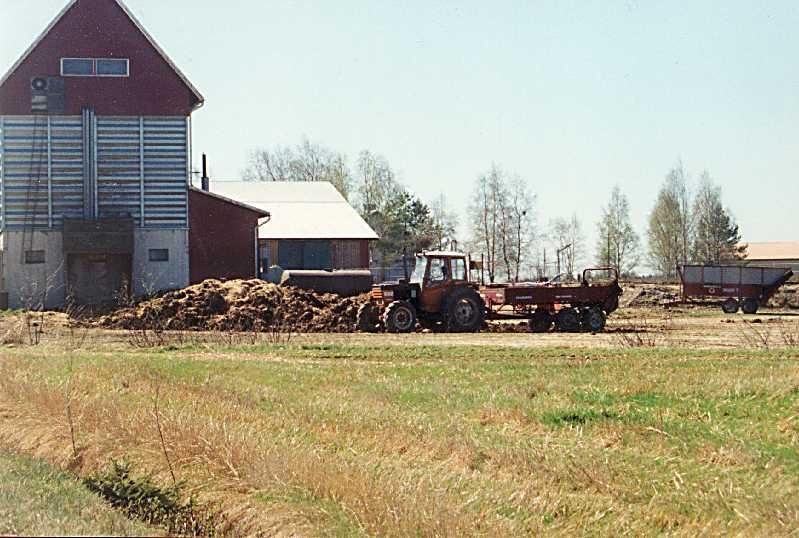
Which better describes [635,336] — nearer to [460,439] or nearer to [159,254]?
[460,439]

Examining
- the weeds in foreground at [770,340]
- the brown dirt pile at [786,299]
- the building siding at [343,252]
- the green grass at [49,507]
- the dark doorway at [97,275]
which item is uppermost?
the building siding at [343,252]

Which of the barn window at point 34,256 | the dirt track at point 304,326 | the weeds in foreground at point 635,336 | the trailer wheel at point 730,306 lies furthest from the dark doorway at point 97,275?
the trailer wheel at point 730,306

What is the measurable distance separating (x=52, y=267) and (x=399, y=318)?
1501 centimetres

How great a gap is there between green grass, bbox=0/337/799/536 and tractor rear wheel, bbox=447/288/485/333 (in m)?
14.5

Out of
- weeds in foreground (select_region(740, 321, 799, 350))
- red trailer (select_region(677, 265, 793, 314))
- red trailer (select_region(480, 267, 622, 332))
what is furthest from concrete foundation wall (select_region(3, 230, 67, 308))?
red trailer (select_region(677, 265, 793, 314))

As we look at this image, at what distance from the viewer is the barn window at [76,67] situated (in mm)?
41844

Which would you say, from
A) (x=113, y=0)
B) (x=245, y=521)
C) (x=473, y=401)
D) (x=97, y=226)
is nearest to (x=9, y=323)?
(x=97, y=226)

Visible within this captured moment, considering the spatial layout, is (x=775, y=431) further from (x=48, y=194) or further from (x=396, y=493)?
(x=48, y=194)

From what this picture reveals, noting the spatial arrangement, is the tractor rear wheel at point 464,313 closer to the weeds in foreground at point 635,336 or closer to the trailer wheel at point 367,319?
the trailer wheel at point 367,319

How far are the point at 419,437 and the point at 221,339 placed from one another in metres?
16.1

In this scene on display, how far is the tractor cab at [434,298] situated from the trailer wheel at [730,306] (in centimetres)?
1892

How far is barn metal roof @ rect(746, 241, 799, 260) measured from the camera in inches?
4727

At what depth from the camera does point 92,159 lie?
42.2m

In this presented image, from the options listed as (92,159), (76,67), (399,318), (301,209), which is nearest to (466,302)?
(399,318)
